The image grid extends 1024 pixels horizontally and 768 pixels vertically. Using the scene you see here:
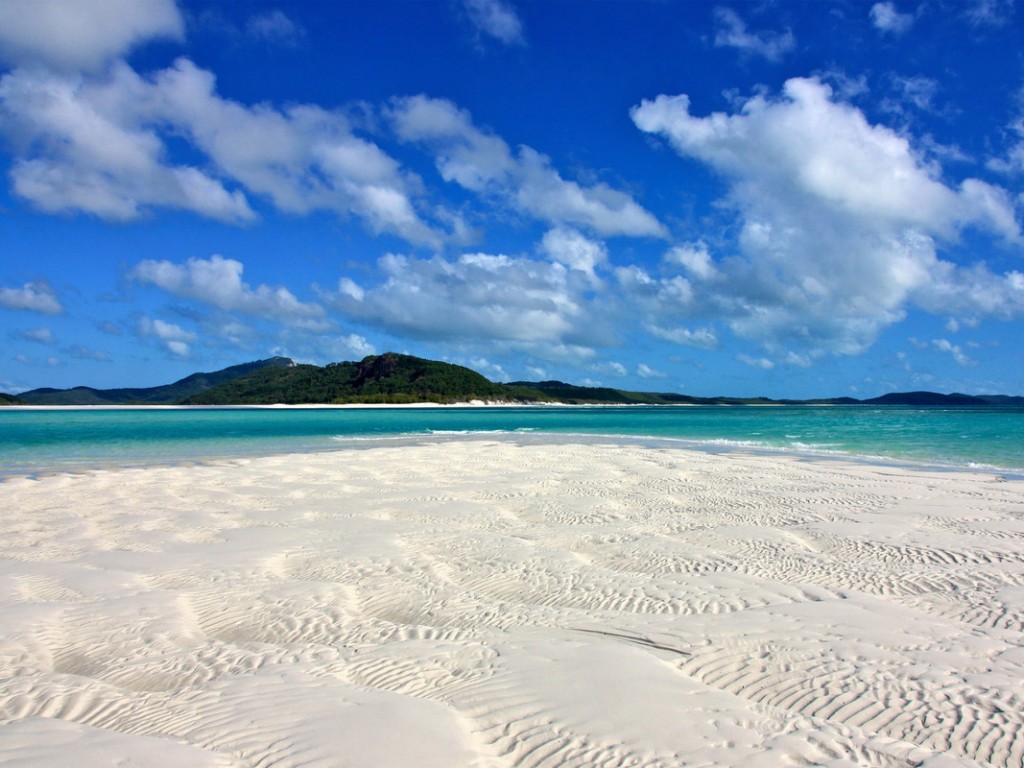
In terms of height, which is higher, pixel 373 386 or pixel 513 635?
pixel 373 386

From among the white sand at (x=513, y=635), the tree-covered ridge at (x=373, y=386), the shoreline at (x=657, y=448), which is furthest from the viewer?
the tree-covered ridge at (x=373, y=386)

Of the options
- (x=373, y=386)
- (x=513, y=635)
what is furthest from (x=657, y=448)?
(x=373, y=386)

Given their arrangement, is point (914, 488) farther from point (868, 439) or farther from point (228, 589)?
point (868, 439)

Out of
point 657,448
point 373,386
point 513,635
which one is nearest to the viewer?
point 513,635

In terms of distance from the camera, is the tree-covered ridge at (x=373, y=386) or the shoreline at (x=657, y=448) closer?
the shoreline at (x=657, y=448)

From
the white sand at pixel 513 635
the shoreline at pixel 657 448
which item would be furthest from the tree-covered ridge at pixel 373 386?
the white sand at pixel 513 635

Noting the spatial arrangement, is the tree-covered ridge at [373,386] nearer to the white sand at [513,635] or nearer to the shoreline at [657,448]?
the shoreline at [657,448]

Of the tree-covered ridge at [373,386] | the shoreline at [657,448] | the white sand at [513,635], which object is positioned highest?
the tree-covered ridge at [373,386]

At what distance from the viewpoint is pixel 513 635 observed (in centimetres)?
741

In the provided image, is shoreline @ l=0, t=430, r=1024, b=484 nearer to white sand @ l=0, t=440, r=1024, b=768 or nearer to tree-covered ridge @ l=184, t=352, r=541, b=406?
white sand @ l=0, t=440, r=1024, b=768

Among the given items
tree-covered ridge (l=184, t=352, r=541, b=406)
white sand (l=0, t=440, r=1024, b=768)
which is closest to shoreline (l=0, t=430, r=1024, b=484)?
white sand (l=0, t=440, r=1024, b=768)

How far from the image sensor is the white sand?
5074 mm

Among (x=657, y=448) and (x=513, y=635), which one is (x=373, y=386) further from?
(x=513, y=635)

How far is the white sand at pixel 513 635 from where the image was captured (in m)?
5.07
